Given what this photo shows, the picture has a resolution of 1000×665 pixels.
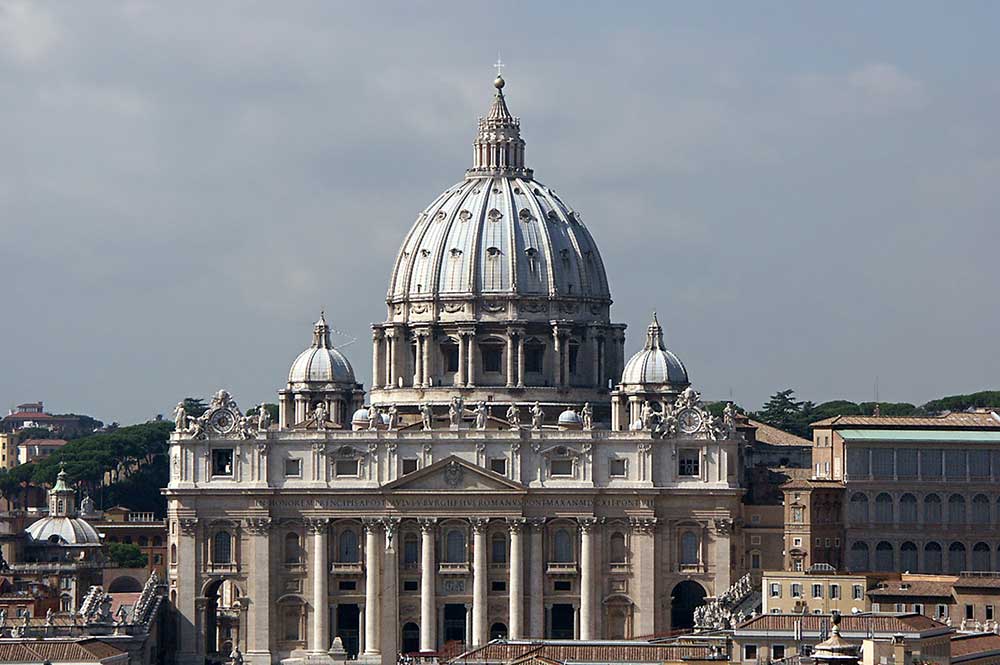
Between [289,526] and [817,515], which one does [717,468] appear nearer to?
[817,515]

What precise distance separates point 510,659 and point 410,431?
179 feet

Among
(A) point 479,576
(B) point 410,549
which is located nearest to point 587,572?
(A) point 479,576

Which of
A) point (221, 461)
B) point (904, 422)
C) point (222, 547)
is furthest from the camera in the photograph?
point (221, 461)

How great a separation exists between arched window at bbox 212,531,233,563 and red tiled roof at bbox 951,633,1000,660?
5971 cm

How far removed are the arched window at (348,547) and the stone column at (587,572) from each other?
37.4ft

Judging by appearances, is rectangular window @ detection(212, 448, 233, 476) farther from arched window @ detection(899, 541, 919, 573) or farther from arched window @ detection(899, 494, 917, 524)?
arched window @ detection(899, 541, 919, 573)

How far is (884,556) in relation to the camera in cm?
19050

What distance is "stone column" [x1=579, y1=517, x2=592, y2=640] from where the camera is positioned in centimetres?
19338

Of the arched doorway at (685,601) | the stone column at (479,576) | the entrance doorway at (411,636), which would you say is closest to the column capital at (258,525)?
the entrance doorway at (411,636)

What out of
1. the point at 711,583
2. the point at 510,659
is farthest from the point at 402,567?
the point at 510,659

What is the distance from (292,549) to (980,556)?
3441cm

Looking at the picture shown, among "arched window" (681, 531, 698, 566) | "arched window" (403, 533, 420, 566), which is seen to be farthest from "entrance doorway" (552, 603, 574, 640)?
"arched window" (403, 533, 420, 566)

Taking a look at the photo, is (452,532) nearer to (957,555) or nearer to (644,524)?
(644,524)

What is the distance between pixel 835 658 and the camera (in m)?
97.1
